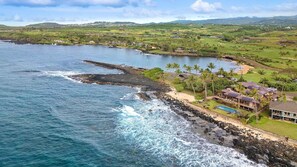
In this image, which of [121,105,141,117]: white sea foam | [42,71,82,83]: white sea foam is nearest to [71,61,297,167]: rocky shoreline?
[121,105,141,117]: white sea foam

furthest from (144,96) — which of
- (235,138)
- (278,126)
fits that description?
(278,126)

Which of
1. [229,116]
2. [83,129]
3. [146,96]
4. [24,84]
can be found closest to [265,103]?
[229,116]

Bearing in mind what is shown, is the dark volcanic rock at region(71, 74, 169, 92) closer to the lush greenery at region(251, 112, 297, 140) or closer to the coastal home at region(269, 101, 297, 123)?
the coastal home at region(269, 101, 297, 123)

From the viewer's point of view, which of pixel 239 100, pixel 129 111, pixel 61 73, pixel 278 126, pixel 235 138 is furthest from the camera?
pixel 61 73

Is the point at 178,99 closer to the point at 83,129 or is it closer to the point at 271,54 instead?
the point at 83,129

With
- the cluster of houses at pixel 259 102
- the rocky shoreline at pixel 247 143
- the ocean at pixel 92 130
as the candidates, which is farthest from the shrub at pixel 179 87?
the rocky shoreline at pixel 247 143

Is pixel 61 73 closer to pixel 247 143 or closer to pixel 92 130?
pixel 92 130

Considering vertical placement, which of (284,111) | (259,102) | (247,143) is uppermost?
(259,102)

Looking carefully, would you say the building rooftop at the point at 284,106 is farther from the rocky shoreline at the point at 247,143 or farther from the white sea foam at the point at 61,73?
the white sea foam at the point at 61,73
